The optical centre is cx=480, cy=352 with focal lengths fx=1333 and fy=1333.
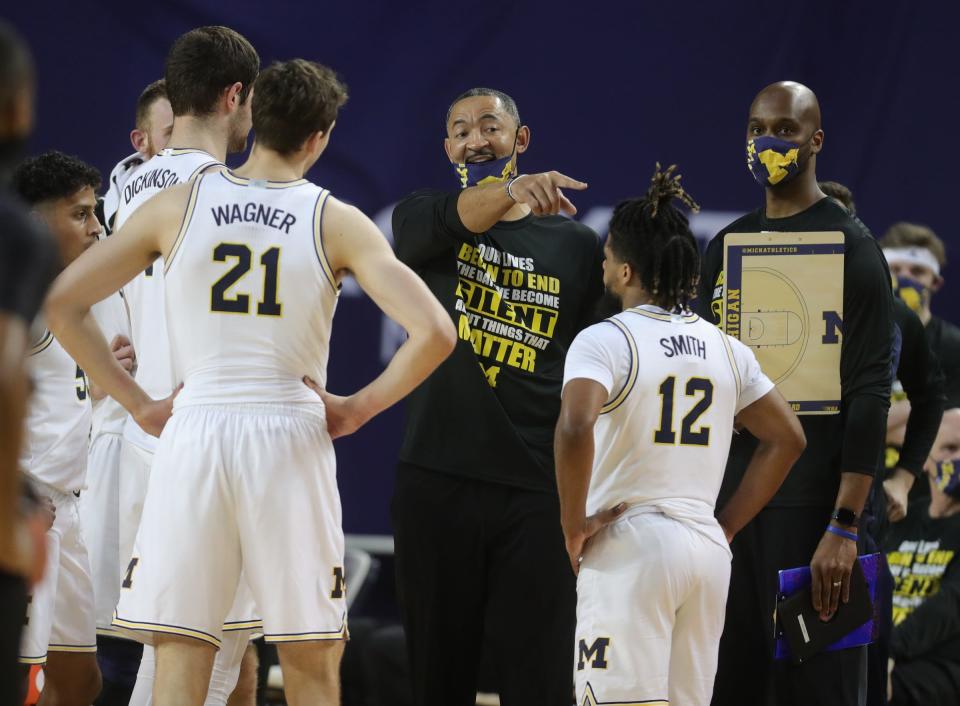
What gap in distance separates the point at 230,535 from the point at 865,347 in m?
2.08

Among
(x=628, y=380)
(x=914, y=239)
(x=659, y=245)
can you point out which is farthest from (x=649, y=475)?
(x=914, y=239)

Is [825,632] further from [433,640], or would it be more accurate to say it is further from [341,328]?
[341,328]

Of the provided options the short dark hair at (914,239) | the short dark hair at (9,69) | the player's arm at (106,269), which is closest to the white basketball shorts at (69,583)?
the player's arm at (106,269)

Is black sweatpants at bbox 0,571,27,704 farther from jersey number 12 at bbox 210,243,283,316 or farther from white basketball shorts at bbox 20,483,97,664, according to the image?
white basketball shorts at bbox 20,483,97,664

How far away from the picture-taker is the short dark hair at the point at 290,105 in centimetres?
333

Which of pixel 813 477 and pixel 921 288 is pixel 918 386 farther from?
pixel 921 288

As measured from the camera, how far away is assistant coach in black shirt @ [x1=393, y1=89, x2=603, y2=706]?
4.16 m

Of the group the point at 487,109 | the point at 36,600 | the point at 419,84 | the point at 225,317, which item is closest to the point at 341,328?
the point at 419,84

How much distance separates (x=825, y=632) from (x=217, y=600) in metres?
1.87

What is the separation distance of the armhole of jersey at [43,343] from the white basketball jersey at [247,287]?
→ 936 millimetres

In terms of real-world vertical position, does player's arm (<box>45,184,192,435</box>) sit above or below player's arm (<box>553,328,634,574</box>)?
above

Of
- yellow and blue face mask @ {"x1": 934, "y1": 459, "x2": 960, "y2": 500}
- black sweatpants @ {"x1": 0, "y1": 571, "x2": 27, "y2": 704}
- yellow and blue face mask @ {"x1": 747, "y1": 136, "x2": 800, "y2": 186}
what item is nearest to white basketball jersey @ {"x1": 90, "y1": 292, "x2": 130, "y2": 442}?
yellow and blue face mask @ {"x1": 747, "y1": 136, "x2": 800, "y2": 186}

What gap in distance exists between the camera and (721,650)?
13.9 ft

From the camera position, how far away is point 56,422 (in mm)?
4086
